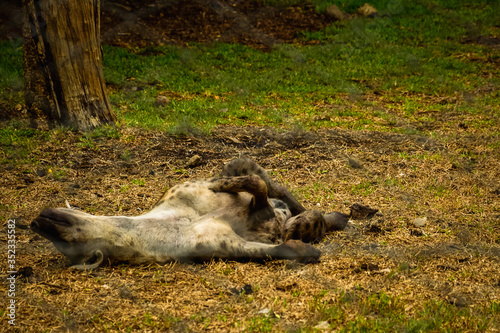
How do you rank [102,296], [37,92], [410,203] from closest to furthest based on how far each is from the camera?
[102,296] → [410,203] → [37,92]

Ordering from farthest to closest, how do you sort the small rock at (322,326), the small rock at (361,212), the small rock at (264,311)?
the small rock at (361,212) < the small rock at (264,311) < the small rock at (322,326)

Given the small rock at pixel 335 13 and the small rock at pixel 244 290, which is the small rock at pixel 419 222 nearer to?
the small rock at pixel 244 290

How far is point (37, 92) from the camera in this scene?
19.1ft

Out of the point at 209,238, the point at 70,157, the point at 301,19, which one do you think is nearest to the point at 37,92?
the point at 70,157

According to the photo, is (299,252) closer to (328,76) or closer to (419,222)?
(419,222)

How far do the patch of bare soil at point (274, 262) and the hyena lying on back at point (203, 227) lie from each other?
3.7 inches

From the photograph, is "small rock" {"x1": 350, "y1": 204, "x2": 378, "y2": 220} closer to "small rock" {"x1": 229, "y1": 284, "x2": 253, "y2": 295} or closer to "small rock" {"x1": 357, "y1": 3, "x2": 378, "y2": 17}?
"small rock" {"x1": 229, "y1": 284, "x2": 253, "y2": 295}

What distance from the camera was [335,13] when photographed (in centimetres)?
1123

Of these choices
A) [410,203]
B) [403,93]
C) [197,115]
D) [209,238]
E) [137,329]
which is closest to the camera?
[137,329]

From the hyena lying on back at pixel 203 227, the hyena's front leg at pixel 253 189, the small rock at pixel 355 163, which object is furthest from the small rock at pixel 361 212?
the small rock at pixel 355 163

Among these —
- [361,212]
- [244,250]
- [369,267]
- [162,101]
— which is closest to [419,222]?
[361,212]

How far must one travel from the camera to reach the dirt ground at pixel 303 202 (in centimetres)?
287

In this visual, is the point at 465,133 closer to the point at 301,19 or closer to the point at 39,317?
the point at 39,317

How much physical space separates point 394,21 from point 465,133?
18.8 feet
